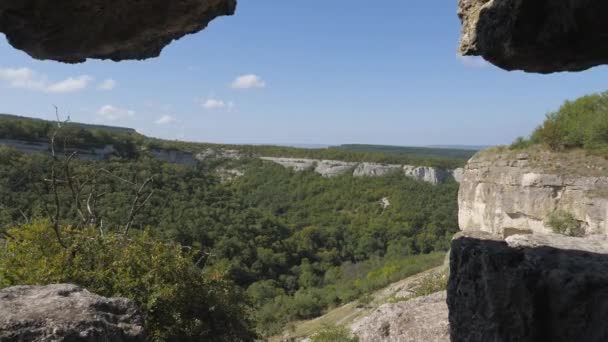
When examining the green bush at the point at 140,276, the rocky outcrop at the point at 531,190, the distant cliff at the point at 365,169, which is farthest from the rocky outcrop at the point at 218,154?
the green bush at the point at 140,276

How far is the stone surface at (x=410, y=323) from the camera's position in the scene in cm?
1220

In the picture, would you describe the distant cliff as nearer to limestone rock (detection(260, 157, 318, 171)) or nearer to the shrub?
limestone rock (detection(260, 157, 318, 171))

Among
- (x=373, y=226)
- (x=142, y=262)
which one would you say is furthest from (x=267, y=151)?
(x=142, y=262)

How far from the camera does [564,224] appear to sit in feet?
66.6

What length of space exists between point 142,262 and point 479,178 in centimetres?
2245

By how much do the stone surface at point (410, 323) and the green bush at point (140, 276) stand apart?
4430mm

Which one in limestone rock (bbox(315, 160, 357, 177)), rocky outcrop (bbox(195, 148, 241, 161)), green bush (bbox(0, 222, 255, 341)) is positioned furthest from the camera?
rocky outcrop (bbox(195, 148, 241, 161))

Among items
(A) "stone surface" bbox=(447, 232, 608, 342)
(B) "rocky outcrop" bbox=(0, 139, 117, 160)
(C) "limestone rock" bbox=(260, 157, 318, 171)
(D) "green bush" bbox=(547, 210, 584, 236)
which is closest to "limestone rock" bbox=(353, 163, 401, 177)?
(C) "limestone rock" bbox=(260, 157, 318, 171)

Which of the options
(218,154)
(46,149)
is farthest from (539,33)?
(218,154)

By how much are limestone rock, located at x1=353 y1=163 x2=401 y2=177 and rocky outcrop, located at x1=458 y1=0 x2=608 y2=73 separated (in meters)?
76.4

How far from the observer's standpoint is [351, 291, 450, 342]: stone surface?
12203 mm

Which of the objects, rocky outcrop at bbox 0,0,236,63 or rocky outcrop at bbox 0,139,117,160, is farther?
rocky outcrop at bbox 0,139,117,160

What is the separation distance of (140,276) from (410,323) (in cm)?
801

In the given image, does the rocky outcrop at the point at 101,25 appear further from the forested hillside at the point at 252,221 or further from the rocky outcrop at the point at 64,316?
the forested hillside at the point at 252,221
